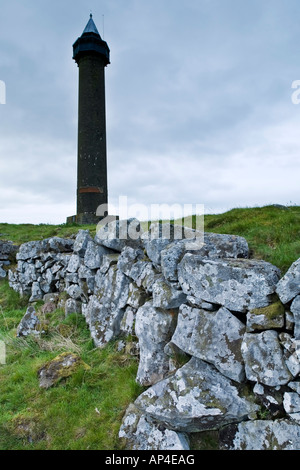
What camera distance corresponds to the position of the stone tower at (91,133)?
18781 mm

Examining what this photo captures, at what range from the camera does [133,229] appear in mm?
6551

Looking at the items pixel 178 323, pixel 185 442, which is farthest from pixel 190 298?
pixel 185 442

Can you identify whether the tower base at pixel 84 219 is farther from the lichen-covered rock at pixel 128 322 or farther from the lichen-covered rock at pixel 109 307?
the lichen-covered rock at pixel 128 322

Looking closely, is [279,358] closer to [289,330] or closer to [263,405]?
[289,330]

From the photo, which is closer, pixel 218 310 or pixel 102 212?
pixel 218 310

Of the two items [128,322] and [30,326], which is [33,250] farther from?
[128,322]

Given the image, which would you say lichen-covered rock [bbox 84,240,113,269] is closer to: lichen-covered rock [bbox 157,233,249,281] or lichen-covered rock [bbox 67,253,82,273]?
lichen-covered rock [bbox 67,253,82,273]

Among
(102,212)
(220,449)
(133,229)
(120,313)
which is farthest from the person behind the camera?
(102,212)

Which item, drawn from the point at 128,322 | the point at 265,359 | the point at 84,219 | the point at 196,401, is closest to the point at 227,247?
the point at 265,359

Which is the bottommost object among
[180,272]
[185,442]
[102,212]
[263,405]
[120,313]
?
[185,442]

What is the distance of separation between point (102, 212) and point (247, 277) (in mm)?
15617

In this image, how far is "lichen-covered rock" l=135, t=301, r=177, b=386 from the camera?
4566 mm

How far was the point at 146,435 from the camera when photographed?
3.85 meters

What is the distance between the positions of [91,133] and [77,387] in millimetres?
16426
